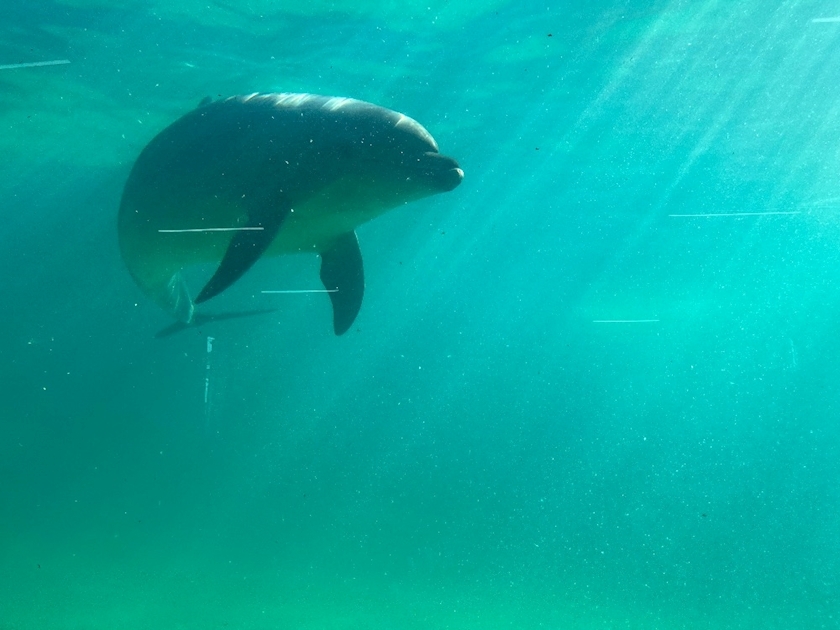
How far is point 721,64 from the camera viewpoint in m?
15.3

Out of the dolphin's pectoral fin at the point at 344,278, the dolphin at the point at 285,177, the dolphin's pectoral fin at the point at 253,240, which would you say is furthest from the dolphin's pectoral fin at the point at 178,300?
the dolphin's pectoral fin at the point at 253,240

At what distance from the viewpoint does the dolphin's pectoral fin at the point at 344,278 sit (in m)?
7.78

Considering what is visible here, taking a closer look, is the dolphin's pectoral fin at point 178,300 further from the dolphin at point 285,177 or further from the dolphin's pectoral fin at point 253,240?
the dolphin's pectoral fin at point 253,240

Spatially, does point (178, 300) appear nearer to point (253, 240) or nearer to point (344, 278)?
point (344, 278)

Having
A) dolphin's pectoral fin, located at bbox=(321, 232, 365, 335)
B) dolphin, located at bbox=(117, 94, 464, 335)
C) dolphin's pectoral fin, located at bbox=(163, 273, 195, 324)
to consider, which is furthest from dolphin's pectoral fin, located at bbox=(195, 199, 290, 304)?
dolphin's pectoral fin, located at bbox=(163, 273, 195, 324)

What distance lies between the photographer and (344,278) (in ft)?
25.9

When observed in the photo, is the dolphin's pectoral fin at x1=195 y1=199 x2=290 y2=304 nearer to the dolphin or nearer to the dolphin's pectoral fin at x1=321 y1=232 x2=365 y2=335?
the dolphin

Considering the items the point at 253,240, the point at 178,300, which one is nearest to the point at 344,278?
the point at 253,240

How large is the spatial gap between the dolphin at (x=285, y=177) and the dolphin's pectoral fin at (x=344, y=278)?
1 centimetres

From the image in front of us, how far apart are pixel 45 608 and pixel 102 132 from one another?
12.3 metres

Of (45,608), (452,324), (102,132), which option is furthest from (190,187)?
(452,324)

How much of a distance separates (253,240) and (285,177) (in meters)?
0.61

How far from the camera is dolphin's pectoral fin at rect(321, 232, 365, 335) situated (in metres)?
7.78

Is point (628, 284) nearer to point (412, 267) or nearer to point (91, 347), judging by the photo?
point (412, 267)
